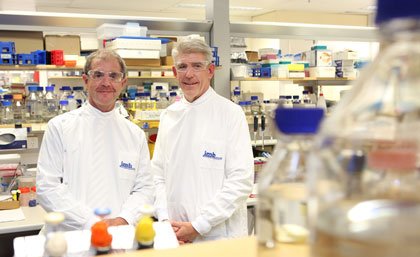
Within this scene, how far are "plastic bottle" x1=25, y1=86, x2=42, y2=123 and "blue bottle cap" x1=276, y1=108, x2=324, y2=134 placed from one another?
293 centimetres

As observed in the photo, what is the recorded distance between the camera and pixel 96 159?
7.05 feet

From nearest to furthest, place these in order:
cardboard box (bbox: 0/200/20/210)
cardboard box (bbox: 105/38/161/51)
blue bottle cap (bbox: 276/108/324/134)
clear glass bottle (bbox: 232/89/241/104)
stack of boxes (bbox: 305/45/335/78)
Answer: blue bottle cap (bbox: 276/108/324/134), cardboard box (bbox: 0/200/20/210), cardboard box (bbox: 105/38/161/51), clear glass bottle (bbox: 232/89/241/104), stack of boxes (bbox: 305/45/335/78)

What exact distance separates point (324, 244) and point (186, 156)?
178 centimetres

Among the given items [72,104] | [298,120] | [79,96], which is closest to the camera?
[298,120]

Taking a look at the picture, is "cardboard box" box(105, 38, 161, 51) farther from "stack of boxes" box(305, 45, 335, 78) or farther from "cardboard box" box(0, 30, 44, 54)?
"stack of boxes" box(305, 45, 335, 78)

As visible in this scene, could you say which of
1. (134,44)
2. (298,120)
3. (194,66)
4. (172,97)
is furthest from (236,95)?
(298,120)

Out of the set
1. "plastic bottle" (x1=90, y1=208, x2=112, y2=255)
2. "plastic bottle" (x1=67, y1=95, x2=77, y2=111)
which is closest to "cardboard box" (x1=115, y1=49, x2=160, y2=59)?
"plastic bottle" (x1=67, y1=95, x2=77, y2=111)

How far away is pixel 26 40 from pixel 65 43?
0.51 metres

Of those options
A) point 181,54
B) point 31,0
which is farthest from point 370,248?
point 31,0

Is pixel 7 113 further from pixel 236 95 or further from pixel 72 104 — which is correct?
pixel 236 95

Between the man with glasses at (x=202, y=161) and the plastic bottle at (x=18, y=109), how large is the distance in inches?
53.6

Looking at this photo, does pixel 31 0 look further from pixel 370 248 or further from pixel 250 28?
pixel 370 248

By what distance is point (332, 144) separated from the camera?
51 centimetres

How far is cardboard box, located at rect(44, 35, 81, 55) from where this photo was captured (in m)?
3.46
